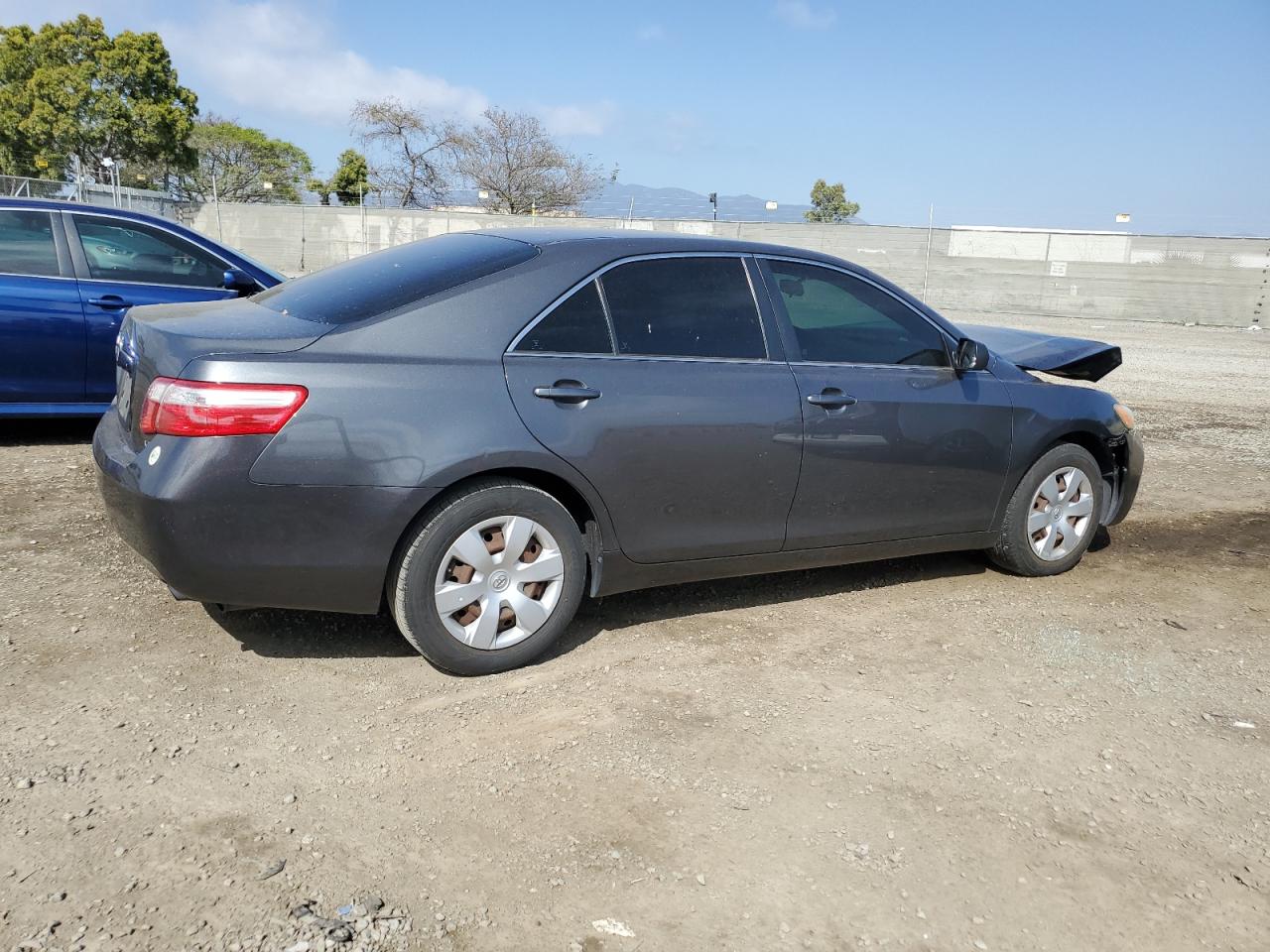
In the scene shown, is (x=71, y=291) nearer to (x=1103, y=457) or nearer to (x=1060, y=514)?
(x=1060, y=514)

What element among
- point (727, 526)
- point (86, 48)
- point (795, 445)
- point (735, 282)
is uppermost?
point (86, 48)

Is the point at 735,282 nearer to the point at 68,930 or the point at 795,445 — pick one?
the point at 795,445

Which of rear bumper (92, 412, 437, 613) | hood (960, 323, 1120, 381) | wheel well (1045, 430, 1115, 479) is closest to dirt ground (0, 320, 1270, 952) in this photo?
rear bumper (92, 412, 437, 613)

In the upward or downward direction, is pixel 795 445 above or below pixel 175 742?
above

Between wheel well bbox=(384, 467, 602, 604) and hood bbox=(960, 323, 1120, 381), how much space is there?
8.29 feet

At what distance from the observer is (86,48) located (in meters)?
50.2

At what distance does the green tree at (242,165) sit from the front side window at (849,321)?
68.6 metres

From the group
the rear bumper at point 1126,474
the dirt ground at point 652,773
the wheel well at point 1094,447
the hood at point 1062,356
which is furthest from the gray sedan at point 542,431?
the rear bumper at point 1126,474

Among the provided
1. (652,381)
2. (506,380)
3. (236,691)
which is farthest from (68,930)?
(652,381)

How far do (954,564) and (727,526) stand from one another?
1878mm

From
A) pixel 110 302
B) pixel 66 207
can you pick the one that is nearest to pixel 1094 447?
pixel 110 302

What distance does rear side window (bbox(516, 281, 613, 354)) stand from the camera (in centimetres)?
375

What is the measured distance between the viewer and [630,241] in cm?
414

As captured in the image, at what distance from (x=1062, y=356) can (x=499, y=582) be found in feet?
11.3
